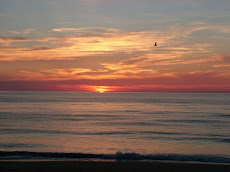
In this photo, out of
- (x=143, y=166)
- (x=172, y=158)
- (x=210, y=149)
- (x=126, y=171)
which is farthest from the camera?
(x=210, y=149)

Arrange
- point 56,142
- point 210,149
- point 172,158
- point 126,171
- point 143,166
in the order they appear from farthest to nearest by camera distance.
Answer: point 56,142 → point 210,149 → point 172,158 → point 143,166 → point 126,171

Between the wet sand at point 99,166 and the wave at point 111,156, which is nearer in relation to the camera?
the wet sand at point 99,166

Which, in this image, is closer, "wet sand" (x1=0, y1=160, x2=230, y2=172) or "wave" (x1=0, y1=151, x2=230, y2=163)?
"wet sand" (x1=0, y1=160, x2=230, y2=172)

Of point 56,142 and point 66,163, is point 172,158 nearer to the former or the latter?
point 66,163

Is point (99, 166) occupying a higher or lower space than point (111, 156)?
lower

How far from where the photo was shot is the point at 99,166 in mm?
16812

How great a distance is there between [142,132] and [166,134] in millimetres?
2987

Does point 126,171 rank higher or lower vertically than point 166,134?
lower

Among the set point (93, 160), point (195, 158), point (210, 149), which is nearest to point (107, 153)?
point (93, 160)

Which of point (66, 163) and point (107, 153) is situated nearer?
point (66, 163)

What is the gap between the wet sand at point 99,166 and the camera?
16.1m

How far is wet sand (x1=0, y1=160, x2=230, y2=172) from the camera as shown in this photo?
52.9ft

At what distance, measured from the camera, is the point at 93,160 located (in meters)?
18.9

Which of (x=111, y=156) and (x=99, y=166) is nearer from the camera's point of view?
(x=99, y=166)
